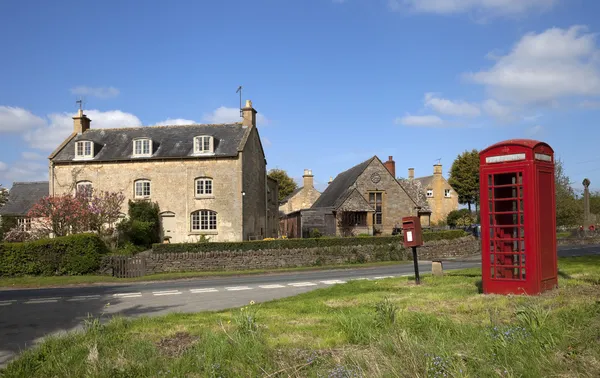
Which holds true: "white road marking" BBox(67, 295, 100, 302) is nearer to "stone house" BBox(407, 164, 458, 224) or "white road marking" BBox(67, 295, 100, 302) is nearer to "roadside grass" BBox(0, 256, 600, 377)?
"roadside grass" BBox(0, 256, 600, 377)

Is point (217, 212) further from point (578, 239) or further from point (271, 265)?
point (578, 239)

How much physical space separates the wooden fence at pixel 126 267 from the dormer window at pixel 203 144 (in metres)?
12.9

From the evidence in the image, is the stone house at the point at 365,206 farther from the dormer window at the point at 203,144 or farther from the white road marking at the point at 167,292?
the white road marking at the point at 167,292

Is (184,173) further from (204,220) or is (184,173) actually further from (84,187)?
(84,187)

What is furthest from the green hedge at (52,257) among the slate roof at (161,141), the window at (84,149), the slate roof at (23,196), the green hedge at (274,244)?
the slate roof at (23,196)

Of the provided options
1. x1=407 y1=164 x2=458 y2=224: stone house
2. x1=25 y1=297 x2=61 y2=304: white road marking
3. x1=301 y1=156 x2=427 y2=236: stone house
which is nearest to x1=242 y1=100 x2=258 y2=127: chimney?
x1=301 y1=156 x2=427 y2=236: stone house

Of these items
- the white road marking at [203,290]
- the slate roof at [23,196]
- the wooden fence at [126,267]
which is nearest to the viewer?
the white road marking at [203,290]

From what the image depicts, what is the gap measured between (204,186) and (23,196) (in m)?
29.3

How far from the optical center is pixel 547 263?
34.0 ft

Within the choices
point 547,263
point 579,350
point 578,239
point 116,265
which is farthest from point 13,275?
point 578,239

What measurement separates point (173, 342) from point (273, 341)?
1.61m

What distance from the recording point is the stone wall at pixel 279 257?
27.8 meters

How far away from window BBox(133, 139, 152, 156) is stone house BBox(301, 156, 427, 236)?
1345 cm

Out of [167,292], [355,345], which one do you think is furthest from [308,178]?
[355,345]
